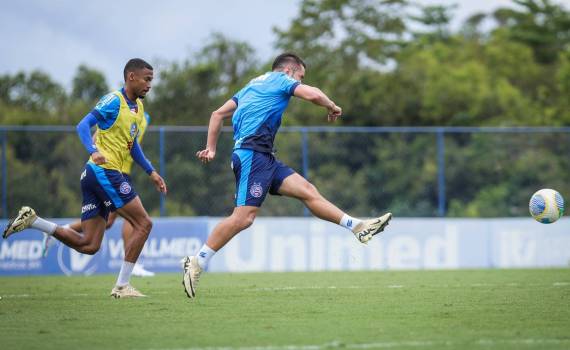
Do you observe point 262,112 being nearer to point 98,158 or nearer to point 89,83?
point 98,158

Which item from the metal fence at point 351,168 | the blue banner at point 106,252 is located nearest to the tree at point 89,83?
the metal fence at point 351,168

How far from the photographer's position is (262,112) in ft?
28.5

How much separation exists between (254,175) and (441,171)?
12177mm

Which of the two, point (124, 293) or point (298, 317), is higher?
point (124, 293)

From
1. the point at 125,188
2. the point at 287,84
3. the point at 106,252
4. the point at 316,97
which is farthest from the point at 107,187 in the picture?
the point at 106,252

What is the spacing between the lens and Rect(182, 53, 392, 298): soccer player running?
331 inches

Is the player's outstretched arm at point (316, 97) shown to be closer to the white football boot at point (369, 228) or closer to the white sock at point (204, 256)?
the white football boot at point (369, 228)

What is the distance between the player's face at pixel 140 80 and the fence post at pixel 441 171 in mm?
11524

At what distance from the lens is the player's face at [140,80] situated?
9180 mm

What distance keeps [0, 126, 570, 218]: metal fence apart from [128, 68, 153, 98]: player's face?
9.34 meters

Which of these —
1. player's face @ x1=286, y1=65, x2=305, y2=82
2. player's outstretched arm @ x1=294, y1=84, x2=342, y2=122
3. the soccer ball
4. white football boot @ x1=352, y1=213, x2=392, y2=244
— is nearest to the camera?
player's outstretched arm @ x1=294, y1=84, x2=342, y2=122

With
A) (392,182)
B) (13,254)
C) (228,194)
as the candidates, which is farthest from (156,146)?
(392,182)

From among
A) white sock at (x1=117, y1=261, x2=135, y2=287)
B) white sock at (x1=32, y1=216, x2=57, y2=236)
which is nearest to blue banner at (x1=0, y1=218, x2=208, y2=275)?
white sock at (x1=32, y1=216, x2=57, y2=236)

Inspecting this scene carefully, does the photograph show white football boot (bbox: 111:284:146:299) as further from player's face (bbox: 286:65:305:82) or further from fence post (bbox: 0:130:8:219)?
fence post (bbox: 0:130:8:219)
